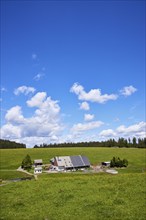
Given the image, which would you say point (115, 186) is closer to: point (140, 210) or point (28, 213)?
point (140, 210)

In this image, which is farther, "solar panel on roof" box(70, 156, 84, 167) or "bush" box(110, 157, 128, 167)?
"solar panel on roof" box(70, 156, 84, 167)

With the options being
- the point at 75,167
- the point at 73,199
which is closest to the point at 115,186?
the point at 73,199

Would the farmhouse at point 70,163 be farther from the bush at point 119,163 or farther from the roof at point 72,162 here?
the bush at point 119,163

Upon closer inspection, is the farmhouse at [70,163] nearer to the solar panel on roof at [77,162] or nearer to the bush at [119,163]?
the solar panel on roof at [77,162]

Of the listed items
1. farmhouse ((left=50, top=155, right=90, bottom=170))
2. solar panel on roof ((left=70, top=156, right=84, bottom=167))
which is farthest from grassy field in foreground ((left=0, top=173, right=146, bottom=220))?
solar panel on roof ((left=70, top=156, right=84, bottom=167))

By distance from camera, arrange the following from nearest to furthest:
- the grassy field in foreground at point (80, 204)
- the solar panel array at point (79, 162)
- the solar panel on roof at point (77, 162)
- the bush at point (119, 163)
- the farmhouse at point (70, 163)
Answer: the grassy field in foreground at point (80, 204) → the bush at point (119, 163) → the farmhouse at point (70, 163) → the solar panel on roof at point (77, 162) → the solar panel array at point (79, 162)

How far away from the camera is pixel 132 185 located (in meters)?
43.2

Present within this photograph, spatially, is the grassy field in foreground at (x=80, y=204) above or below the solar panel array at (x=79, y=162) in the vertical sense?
above

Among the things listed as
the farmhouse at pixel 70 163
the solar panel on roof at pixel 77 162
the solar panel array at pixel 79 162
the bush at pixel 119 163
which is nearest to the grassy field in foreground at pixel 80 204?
the farmhouse at pixel 70 163

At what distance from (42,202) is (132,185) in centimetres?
1774

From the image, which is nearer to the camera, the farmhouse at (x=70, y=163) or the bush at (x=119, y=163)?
the bush at (x=119, y=163)

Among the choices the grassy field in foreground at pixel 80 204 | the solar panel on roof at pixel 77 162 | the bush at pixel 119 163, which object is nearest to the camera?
the grassy field in foreground at pixel 80 204

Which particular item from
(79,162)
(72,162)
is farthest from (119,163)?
(72,162)

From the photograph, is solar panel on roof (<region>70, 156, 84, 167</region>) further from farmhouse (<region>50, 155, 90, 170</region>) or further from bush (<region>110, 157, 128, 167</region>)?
bush (<region>110, 157, 128, 167</region>)
